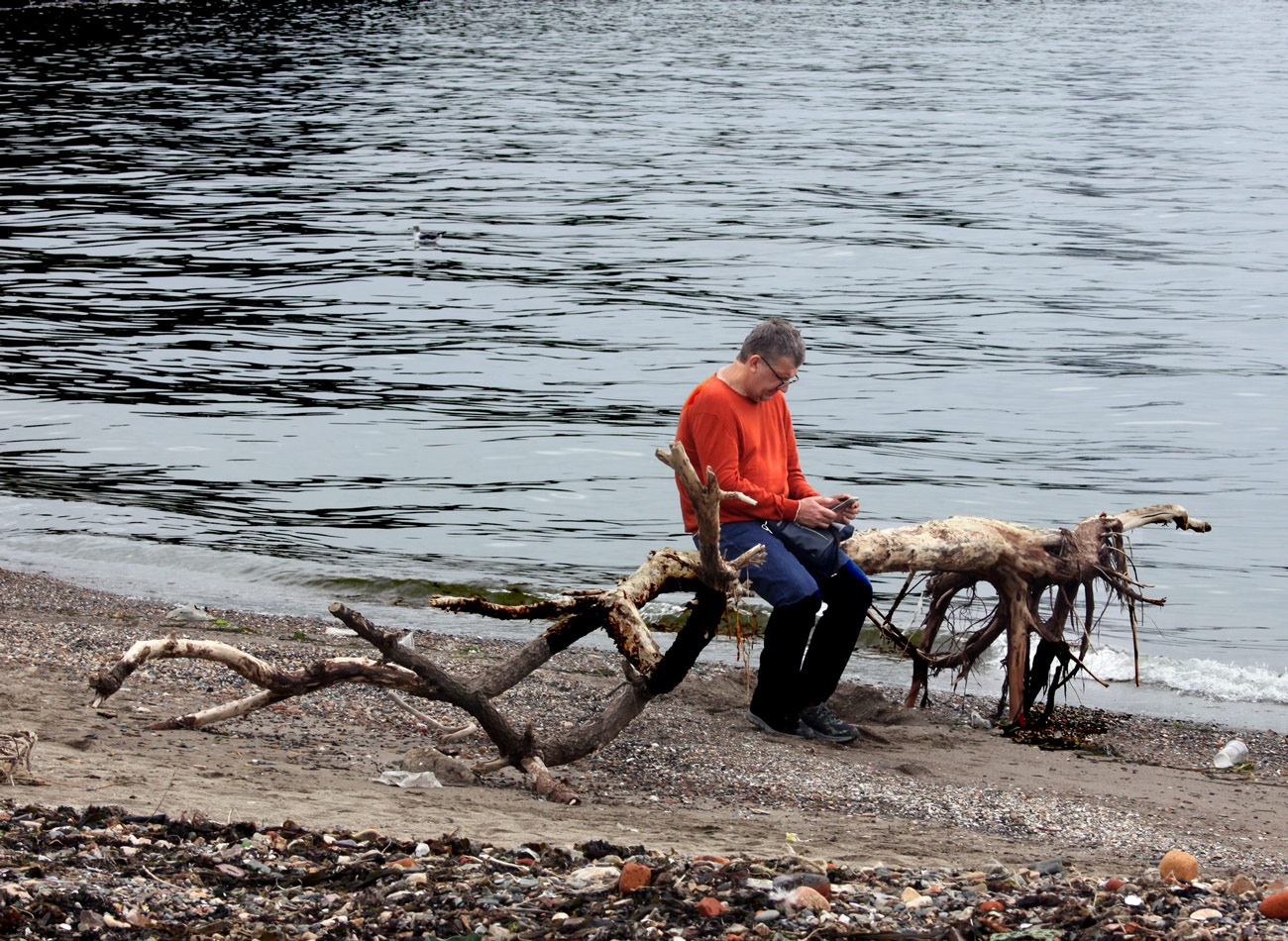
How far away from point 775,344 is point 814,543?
1012mm

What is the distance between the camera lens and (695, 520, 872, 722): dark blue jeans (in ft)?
21.4

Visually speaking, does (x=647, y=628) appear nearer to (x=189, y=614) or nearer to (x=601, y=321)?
(x=189, y=614)

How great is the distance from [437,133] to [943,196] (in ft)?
51.5

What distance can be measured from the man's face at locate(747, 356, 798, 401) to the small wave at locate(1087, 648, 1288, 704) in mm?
4152

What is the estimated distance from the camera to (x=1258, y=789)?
6.99 meters

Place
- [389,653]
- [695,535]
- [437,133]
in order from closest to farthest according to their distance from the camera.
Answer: [389,653] < [695,535] < [437,133]

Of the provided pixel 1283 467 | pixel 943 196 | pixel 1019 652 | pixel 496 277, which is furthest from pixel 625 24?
pixel 1019 652

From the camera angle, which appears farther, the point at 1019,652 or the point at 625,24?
the point at 625,24

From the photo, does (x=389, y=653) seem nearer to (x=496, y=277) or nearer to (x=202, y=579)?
(x=202, y=579)

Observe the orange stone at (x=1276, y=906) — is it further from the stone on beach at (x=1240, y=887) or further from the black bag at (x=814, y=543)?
→ the black bag at (x=814, y=543)

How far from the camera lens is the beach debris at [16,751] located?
5148mm

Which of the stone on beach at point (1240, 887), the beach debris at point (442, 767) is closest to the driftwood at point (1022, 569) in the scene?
the beach debris at point (442, 767)

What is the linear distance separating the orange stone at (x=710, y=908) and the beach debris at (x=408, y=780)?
2003 mm

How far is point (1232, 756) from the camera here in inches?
296
